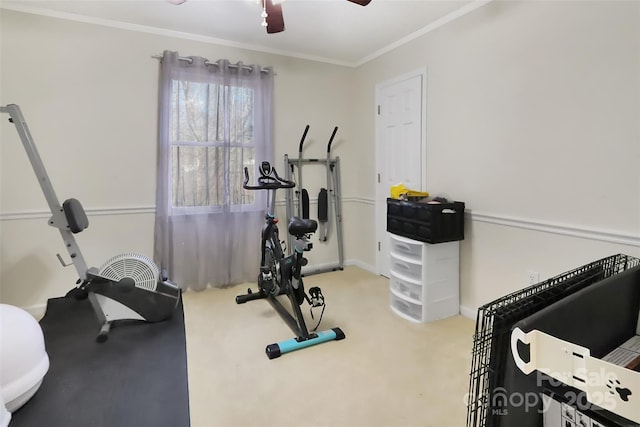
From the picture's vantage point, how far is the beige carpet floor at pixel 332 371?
1.66 m

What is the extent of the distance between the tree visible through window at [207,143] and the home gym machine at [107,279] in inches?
30.4

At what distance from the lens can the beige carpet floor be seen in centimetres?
166

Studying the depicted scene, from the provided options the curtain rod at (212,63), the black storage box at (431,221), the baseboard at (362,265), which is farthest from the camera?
the baseboard at (362,265)

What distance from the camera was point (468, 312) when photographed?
2734 millimetres

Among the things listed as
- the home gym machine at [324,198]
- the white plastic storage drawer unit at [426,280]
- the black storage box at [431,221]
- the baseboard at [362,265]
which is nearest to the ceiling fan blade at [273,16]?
the home gym machine at [324,198]

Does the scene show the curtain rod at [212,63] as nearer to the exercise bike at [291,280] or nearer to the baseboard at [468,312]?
the exercise bike at [291,280]

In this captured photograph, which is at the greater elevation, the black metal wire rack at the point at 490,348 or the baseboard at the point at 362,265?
the black metal wire rack at the point at 490,348

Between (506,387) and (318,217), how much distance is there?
10.1 feet

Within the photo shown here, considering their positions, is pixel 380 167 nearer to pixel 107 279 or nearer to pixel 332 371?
pixel 332 371

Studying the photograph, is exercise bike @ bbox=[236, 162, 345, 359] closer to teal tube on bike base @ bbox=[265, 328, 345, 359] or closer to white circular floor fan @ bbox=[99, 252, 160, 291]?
teal tube on bike base @ bbox=[265, 328, 345, 359]

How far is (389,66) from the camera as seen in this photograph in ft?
11.4

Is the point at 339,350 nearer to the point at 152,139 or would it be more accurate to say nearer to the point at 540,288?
the point at 540,288

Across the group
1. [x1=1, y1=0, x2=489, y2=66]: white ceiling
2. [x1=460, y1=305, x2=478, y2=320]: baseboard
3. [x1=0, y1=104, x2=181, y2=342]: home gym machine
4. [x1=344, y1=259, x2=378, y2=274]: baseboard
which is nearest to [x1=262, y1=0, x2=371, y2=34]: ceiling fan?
[x1=1, y1=0, x2=489, y2=66]: white ceiling

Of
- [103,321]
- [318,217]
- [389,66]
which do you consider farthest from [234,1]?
[103,321]
